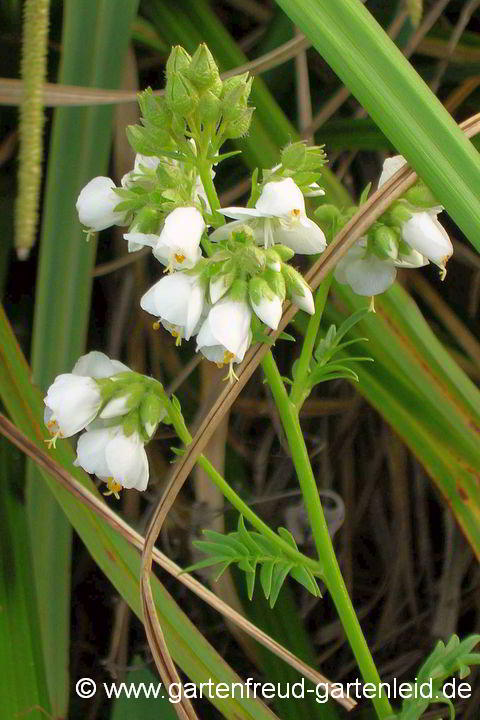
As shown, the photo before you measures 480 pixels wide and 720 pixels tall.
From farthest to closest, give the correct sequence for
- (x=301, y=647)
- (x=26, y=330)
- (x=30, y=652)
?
(x=26, y=330)
(x=301, y=647)
(x=30, y=652)

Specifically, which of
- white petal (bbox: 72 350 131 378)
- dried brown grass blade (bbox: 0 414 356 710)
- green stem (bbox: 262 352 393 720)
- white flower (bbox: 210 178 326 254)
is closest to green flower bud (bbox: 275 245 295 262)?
white flower (bbox: 210 178 326 254)

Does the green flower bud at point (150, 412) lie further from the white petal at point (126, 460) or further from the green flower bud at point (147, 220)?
the green flower bud at point (147, 220)

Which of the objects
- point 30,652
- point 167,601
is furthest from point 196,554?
point 30,652

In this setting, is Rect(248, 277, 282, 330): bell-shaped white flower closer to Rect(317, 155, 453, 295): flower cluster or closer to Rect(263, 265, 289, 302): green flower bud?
Rect(263, 265, 289, 302): green flower bud

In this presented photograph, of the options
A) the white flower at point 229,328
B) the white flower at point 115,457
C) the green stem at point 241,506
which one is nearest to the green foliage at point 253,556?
the green stem at point 241,506

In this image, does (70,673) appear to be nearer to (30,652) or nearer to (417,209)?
(30,652)

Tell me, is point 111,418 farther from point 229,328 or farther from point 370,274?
point 370,274

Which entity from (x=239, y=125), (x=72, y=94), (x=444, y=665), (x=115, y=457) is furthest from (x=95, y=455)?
(x=72, y=94)
